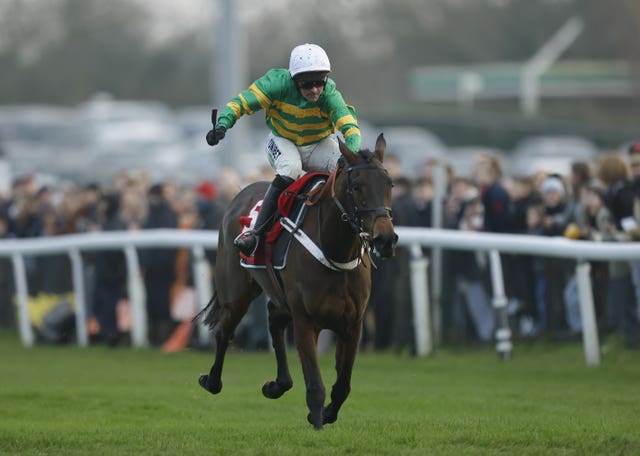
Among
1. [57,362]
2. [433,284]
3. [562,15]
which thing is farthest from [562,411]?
[562,15]

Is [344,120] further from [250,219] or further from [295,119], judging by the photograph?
[250,219]

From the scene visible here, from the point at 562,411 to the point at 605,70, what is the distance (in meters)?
37.9

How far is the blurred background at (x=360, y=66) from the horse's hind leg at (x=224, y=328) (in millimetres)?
26381

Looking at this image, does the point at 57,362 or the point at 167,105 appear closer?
the point at 57,362

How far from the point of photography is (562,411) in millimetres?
8742

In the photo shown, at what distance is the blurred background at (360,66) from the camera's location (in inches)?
1495

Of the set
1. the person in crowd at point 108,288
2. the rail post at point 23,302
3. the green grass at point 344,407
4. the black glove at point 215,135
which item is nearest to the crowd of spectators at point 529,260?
the green grass at point 344,407

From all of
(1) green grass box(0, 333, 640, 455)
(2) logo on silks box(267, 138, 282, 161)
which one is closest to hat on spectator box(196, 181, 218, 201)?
(1) green grass box(0, 333, 640, 455)

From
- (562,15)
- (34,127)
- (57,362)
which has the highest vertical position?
(562,15)

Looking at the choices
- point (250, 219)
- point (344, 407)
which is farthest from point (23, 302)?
point (250, 219)

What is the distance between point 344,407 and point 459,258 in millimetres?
3658

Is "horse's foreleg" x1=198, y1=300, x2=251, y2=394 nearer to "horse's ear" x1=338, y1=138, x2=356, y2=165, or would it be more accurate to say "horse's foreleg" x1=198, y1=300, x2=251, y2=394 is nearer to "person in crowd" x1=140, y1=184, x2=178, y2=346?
"horse's ear" x1=338, y1=138, x2=356, y2=165

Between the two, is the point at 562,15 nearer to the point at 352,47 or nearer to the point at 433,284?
the point at 352,47

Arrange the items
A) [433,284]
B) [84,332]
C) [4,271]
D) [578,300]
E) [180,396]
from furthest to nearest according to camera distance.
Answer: [4,271] → [84,332] → [433,284] → [578,300] → [180,396]
